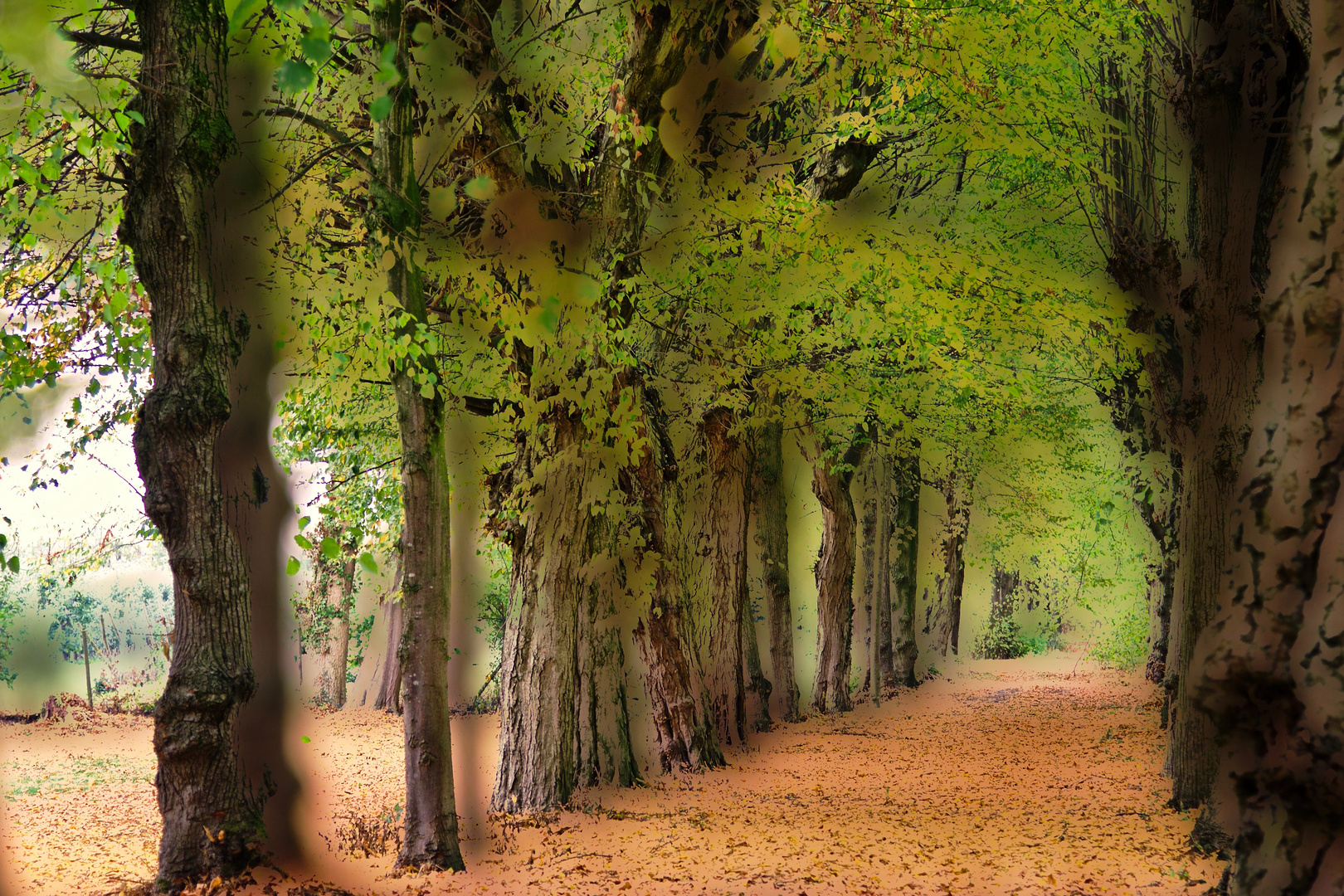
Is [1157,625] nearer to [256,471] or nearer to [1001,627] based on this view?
[1001,627]

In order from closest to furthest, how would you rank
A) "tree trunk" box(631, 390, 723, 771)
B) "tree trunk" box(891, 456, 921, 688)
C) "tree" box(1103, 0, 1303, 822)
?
"tree" box(1103, 0, 1303, 822) → "tree trunk" box(631, 390, 723, 771) → "tree trunk" box(891, 456, 921, 688)

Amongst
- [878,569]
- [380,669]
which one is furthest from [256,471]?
[380,669]

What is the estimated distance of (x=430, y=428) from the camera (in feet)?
22.0

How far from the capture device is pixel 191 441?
5.57m

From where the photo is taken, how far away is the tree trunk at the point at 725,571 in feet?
48.1

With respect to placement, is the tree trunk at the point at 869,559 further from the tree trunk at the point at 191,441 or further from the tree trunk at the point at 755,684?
the tree trunk at the point at 191,441

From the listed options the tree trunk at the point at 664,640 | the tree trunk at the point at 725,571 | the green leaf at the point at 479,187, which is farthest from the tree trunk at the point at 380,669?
the green leaf at the point at 479,187

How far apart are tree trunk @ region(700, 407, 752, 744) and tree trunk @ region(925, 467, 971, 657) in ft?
27.4

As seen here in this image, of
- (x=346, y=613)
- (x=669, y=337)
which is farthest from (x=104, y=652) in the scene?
(x=669, y=337)

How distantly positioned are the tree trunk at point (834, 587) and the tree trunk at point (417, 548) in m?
12.9

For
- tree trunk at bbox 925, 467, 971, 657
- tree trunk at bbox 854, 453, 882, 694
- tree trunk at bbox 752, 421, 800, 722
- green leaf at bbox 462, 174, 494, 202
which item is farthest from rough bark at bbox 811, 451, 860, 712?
green leaf at bbox 462, 174, 494, 202

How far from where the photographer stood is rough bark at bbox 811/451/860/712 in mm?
Result: 18938

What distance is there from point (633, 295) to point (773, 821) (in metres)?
5.36

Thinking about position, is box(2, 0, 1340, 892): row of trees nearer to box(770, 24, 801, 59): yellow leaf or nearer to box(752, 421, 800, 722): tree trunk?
box(770, 24, 801, 59): yellow leaf
